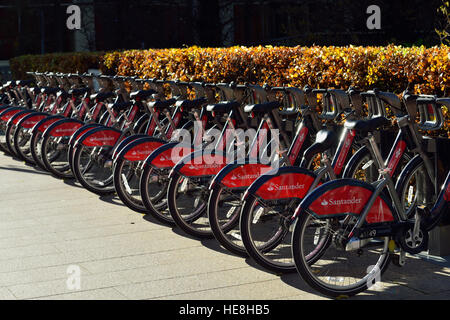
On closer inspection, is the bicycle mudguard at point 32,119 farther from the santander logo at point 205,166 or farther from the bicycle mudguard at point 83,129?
the santander logo at point 205,166

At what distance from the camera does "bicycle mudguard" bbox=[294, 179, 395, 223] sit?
4984 millimetres

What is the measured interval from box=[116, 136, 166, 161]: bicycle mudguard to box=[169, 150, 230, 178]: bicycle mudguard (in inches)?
39.6

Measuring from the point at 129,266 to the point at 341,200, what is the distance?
1.83 m

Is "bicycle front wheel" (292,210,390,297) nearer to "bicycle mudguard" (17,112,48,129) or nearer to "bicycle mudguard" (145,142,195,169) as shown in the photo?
"bicycle mudguard" (145,142,195,169)

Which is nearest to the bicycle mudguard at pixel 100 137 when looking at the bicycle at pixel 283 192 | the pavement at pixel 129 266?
the pavement at pixel 129 266

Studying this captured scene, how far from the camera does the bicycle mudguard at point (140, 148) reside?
759cm

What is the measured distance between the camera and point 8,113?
39.2 feet

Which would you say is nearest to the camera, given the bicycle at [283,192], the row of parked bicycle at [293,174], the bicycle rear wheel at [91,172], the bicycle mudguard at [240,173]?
the row of parked bicycle at [293,174]

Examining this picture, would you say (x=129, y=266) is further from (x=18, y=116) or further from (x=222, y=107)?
(x=18, y=116)

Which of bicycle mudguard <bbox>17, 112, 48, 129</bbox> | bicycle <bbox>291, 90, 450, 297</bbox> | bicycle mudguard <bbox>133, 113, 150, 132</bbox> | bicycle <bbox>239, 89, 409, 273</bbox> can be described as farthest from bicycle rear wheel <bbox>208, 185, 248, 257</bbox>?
bicycle mudguard <bbox>17, 112, 48, 129</bbox>

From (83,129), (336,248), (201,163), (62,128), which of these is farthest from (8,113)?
(336,248)

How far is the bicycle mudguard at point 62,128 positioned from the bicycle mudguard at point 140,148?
2.21 meters
